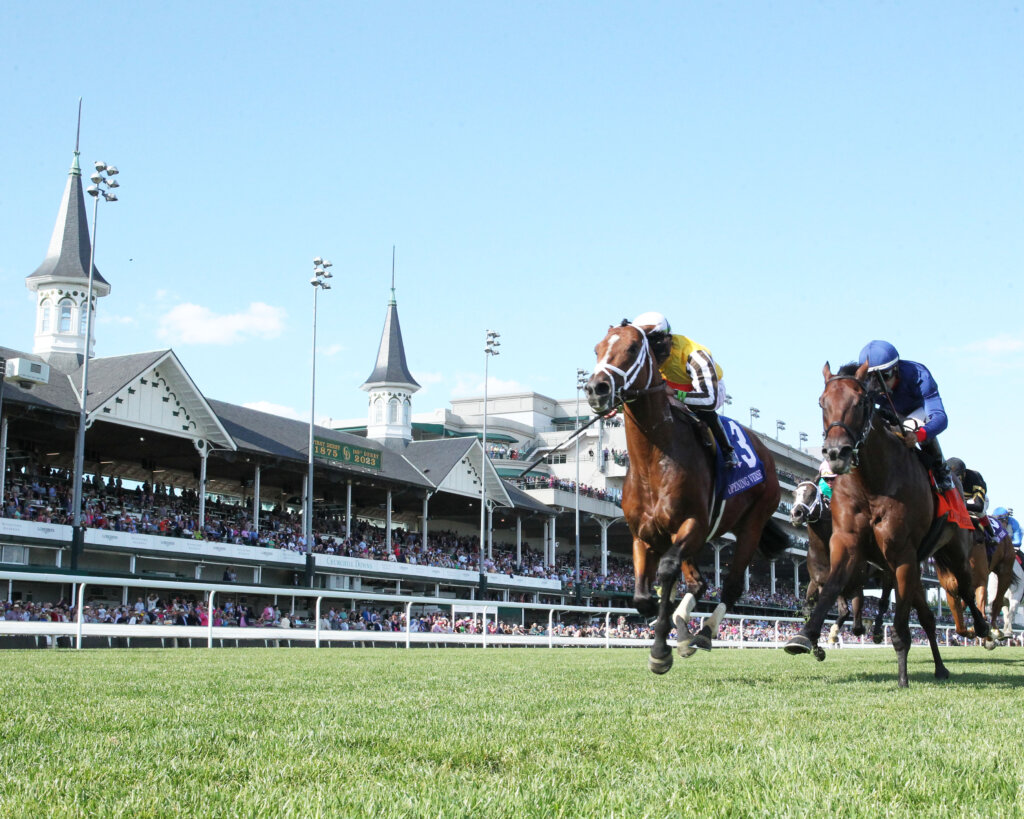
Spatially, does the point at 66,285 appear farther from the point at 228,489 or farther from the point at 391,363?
the point at 391,363

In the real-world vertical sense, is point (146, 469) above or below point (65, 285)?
below

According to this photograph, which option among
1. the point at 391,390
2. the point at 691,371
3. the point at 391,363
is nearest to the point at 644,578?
the point at 691,371

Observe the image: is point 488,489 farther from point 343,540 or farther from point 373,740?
point 373,740

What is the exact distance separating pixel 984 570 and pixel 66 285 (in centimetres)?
3857

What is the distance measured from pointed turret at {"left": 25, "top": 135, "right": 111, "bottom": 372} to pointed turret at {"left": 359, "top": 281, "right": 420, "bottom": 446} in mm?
18866

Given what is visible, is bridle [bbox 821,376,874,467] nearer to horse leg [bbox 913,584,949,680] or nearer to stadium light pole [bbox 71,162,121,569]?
horse leg [bbox 913,584,949,680]

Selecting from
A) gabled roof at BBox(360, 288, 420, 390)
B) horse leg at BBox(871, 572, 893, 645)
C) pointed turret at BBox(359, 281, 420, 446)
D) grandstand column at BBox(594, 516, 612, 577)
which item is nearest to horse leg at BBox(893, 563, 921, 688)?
horse leg at BBox(871, 572, 893, 645)

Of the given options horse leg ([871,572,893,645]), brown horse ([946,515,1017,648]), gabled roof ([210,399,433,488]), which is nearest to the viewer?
horse leg ([871,572,893,645])

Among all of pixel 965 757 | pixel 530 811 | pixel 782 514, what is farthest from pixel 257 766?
pixel 782 514

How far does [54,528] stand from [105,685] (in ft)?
87.2

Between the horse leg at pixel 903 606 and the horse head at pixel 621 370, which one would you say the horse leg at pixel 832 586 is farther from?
the horse head at pixel 621 370

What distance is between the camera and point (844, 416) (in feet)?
25.0

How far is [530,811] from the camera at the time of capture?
2729mm

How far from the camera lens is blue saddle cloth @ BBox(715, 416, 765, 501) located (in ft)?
27.4
